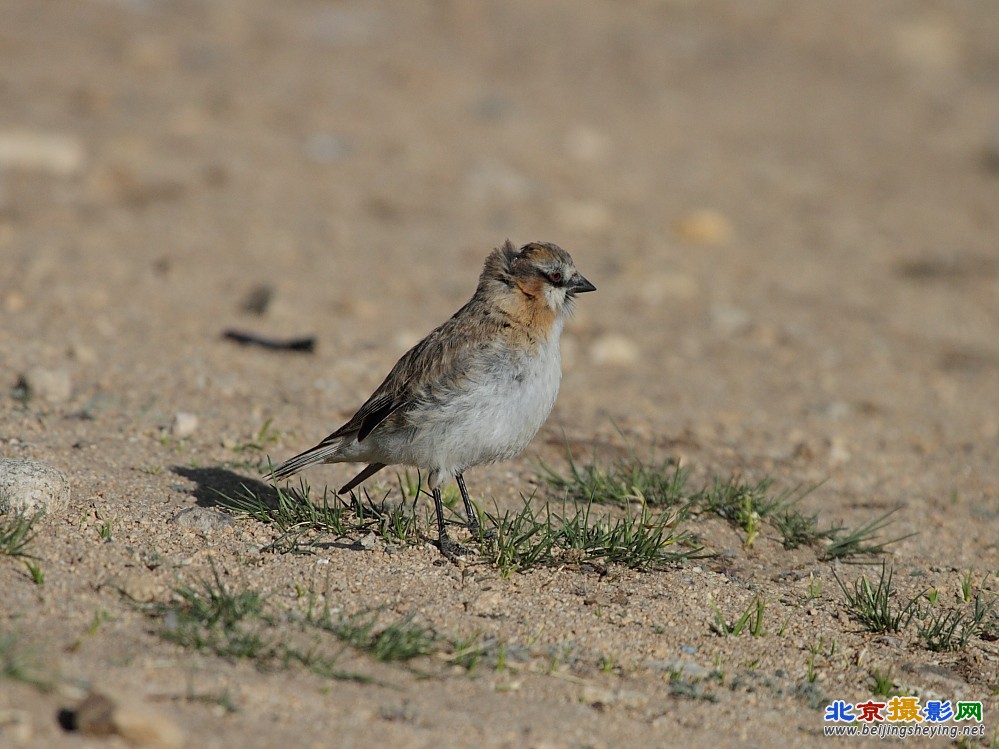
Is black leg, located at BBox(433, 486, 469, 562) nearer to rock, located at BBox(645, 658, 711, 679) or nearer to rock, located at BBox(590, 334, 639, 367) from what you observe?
rock, located at BBox(645, 658, 711, 679)

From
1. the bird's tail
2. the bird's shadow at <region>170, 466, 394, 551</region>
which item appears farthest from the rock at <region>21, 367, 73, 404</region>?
the bird's tail

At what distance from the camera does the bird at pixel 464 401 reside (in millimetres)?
5344

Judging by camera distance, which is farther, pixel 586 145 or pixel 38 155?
pixel 586 145

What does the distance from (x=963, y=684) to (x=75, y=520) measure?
360cm

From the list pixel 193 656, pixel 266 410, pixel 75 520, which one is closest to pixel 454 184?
pixel 266 410

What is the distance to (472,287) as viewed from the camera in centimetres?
992

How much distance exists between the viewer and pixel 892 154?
14367 mm

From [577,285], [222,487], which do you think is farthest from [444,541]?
[577,285]

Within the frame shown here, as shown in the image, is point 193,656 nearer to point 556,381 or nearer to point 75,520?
point 75,520

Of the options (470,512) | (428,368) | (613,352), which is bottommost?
(470,512)

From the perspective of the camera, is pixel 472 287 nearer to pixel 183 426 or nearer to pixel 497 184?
pixel 497 184

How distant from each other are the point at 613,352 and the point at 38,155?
5.79 m

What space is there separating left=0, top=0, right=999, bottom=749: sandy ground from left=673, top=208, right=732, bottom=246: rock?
0.04m

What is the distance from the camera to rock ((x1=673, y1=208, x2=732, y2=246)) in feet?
37.9
